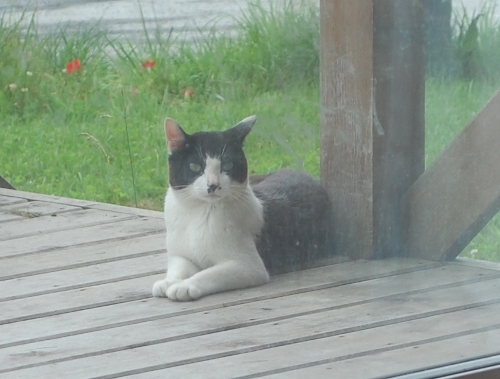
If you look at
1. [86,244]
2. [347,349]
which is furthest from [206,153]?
[347,349]

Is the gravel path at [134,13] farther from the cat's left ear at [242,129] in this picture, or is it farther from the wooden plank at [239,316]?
the wooden plank at [239,316]

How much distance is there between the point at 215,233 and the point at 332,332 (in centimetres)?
48

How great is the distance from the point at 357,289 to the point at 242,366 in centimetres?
52

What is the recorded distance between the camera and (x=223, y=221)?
7.17 ft

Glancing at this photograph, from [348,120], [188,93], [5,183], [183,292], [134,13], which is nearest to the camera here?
[183,292]

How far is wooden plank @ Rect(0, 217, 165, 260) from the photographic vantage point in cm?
248

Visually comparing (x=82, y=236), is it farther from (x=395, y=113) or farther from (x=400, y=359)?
(x=400, y=359)

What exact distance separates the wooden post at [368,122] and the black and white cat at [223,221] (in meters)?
0.11

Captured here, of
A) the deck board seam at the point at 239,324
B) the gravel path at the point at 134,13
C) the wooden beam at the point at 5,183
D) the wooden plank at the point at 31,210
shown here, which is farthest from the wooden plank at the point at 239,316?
the wooden beam at the point at 5,183

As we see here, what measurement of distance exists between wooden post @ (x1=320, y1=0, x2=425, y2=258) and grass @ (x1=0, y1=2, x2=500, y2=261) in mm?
43

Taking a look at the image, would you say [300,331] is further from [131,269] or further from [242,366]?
[131,269]

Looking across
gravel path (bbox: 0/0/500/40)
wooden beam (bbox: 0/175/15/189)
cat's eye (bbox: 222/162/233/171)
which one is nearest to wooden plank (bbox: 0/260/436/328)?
cat's eye (bbox: 222/162/233/171)

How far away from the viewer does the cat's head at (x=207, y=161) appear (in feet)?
7.07

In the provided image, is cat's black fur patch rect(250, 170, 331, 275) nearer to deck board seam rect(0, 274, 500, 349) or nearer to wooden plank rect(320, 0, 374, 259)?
wooden plank rect(320, 0, 374, 259)
